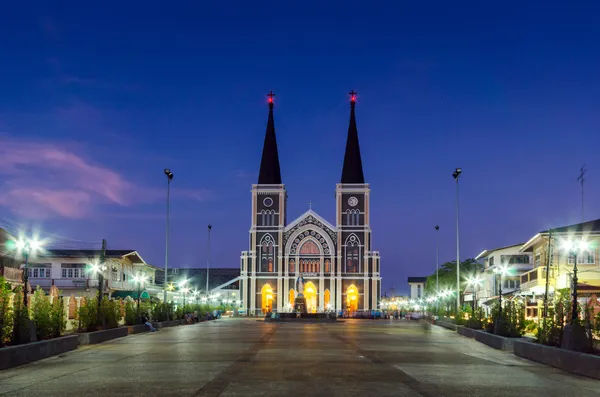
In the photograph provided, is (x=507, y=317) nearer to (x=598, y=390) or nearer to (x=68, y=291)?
(x=598, y=390)

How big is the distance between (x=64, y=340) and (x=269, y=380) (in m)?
11.1

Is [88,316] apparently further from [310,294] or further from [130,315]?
[310,294]

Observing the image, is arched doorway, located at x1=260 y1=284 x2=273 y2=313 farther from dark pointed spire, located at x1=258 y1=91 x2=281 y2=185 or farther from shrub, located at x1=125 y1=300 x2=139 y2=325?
shrub, located at x1=125 y1=300 x2=139 y2=325

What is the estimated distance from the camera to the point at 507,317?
29031 mm

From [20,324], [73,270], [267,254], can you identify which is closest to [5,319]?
[20,324]

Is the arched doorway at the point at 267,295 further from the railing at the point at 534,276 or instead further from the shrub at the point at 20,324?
the shrub at the point at 20,324

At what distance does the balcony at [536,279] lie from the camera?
152 feet

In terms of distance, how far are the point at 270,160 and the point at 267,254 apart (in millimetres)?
15080

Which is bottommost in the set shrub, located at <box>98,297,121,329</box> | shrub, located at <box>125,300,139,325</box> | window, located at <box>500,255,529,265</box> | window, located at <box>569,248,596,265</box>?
shrub, located at <box>125,300,139,325</box>

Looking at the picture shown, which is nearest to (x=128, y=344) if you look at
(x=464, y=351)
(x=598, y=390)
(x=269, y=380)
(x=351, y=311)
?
(x=464, y=351)

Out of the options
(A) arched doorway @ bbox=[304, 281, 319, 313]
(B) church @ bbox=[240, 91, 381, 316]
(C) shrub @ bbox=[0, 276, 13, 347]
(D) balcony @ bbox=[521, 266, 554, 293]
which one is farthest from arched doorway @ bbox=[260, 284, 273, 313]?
(C) shrub @ bbox=[0, 276, 13, 347]

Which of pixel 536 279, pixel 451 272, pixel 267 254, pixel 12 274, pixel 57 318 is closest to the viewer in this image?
pixel 57 318

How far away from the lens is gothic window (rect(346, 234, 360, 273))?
110812 mm

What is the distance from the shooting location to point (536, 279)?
52562 mm
